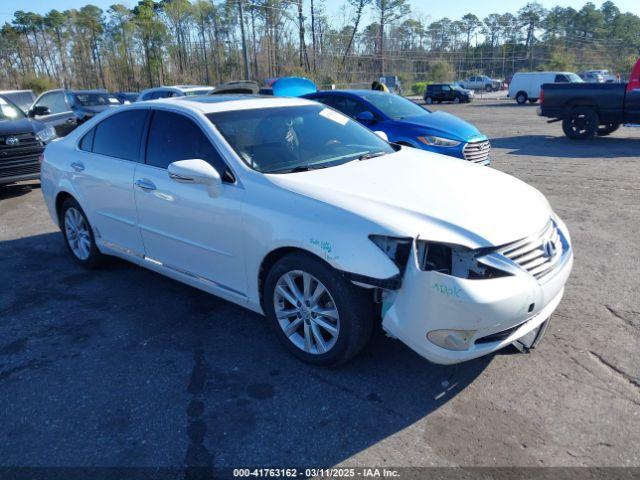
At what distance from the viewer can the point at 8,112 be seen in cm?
990

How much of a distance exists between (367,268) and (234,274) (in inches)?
46.4

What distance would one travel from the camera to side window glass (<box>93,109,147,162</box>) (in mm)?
4418

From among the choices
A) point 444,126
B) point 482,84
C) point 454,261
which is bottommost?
point 482,84

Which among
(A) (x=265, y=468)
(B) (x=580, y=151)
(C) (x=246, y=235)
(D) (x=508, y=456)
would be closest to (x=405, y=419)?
(D) (x=508, y=456)

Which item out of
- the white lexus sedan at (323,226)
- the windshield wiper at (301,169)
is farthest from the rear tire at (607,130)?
the windshield wiper at (301,169)

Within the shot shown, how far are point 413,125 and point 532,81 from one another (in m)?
29.6

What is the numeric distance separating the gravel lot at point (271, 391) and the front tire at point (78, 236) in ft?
1.35

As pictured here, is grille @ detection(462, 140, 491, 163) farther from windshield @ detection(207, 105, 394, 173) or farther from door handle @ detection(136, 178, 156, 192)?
door handle @ detection(136, 178, 156, 192)

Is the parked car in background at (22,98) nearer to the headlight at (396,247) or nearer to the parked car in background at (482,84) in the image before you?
the headlight at (396,247)

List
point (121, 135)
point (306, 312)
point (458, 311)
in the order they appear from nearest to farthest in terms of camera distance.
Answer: point (458, 311)
point (306, 312)
point (121, 135)

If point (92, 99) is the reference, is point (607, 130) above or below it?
below

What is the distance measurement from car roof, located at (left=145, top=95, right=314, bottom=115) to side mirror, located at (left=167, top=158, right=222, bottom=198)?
25.7 inches

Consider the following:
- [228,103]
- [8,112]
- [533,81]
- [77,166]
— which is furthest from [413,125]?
[533,81]

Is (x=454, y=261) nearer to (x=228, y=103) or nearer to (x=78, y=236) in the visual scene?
(x=228, y=103)
